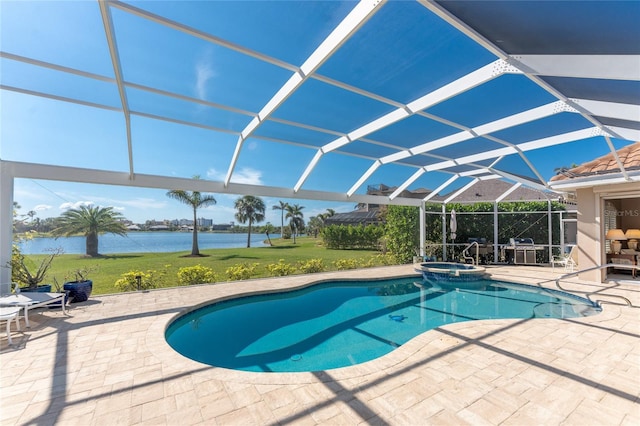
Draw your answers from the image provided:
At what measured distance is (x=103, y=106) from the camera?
27.0 ft

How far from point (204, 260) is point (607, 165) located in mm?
28821

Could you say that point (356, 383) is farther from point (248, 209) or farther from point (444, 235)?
point (248, 209)

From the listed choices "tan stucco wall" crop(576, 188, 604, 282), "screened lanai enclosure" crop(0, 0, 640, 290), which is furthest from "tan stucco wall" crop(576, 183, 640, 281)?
"screened lanai enclosure" crop(0, 0, 640, 290)

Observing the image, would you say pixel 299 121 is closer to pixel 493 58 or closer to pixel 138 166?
pixel 493 58

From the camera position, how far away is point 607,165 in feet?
39.1

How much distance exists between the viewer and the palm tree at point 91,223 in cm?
1909

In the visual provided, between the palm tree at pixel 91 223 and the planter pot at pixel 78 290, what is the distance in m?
12.1

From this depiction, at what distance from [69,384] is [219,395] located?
2.59 m

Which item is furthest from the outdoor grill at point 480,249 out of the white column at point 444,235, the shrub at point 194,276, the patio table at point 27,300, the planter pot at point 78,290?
the patio table at point 27,300

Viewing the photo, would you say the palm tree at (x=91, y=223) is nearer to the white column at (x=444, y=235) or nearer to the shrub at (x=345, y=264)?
the shrub at (x=345, y=264)

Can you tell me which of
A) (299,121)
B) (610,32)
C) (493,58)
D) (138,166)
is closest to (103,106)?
(138,166)

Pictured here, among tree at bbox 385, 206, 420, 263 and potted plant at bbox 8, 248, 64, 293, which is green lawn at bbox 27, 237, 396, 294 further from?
potted plant at bbox 8, 248, 64, 293

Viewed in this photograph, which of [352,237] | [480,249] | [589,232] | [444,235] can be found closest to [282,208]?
[352,237]

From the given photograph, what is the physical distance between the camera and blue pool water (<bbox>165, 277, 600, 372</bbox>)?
7.10 metres
